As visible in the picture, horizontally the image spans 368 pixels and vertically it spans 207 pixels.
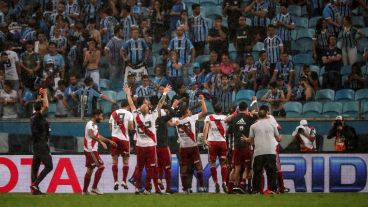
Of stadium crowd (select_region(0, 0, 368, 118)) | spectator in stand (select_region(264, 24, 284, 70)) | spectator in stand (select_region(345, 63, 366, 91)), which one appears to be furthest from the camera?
spectator in stand (select_region(264, 24, 284, 70))

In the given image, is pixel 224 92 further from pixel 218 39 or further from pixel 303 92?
pixel 218 39

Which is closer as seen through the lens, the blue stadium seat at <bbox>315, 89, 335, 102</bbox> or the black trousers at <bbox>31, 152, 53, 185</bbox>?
the black trousers at <bbox>31, 152, 53, 185</bbox>

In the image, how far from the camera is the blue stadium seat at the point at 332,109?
25305 mm

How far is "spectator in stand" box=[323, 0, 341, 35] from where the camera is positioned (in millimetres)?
28125

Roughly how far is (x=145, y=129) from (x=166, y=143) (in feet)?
2.86

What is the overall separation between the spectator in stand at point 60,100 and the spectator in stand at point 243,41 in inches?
201

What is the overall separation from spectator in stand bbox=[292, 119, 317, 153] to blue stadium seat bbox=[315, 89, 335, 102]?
222cm

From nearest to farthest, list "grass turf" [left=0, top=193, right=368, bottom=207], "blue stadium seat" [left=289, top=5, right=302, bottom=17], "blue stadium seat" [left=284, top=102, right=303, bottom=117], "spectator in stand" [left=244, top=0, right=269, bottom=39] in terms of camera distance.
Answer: "grass turf" [left=0, top=193, right=368, bottom=207], "blue stadium seat" [left=284, top=102, right=303, bottom=117], "spectator in stand" [left=244, top=0, right=269, bottom=39], "blue stadium seat" [left=289, top=5, right=302, bottom=17]

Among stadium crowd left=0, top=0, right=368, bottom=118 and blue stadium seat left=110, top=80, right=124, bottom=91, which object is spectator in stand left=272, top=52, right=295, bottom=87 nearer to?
stadium crowd left=0, top=0, right=368, bottom=118

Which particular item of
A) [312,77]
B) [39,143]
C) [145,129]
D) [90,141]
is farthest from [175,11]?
[39,143]

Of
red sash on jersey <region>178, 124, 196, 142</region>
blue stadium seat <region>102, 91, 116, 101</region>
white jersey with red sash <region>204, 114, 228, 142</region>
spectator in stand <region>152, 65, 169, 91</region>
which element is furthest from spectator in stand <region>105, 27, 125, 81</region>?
white jersey with red sash <region>204, 114, 228, 142</region>

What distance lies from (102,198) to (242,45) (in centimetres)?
886

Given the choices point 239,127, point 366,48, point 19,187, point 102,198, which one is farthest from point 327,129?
point 19,187

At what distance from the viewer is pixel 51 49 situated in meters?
28.2
